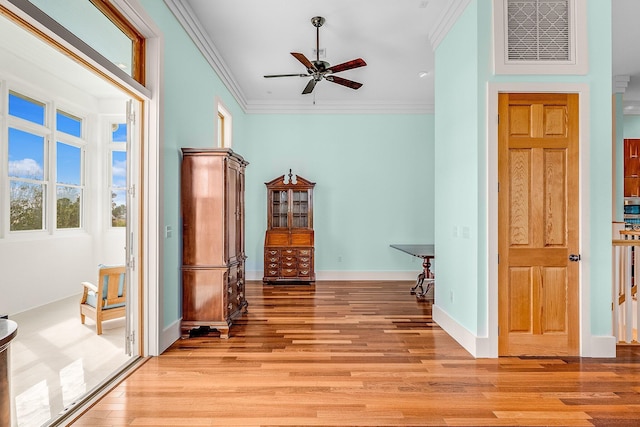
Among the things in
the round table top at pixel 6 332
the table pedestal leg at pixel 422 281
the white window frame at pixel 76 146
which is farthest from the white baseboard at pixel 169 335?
the table pedestal leg at pixel 422 281

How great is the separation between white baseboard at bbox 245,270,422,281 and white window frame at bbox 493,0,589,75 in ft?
14.9

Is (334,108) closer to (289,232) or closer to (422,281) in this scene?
(289,232)

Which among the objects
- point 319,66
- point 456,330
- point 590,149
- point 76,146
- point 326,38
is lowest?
point 456,330

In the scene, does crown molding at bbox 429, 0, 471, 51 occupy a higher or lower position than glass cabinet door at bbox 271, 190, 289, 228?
higher

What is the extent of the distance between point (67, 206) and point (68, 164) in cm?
68

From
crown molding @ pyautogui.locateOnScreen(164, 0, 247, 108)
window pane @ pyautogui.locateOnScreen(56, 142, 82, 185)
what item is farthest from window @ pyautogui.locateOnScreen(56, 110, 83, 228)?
crown molding @ pyautogui.locateOnScreen(164, 0, 247, 108)

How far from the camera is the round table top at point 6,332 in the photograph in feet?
4.04

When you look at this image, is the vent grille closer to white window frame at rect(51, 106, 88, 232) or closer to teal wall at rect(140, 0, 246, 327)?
teal wall at rect(140, 0, 246, 327)

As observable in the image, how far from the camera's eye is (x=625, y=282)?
362 centimetres

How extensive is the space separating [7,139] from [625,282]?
728 centimetres

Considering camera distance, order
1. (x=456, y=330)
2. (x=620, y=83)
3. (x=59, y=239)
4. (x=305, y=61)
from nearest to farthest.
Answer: (x=456, y=330), (x=305, y=61), (x=59, y=239), (x=620, y=83)

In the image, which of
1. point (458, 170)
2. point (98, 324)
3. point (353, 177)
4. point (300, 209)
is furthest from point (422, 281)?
point (98, 324)

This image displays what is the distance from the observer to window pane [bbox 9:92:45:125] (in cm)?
475

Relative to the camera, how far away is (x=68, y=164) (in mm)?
5883
